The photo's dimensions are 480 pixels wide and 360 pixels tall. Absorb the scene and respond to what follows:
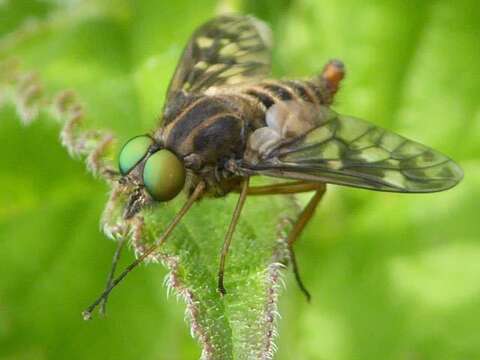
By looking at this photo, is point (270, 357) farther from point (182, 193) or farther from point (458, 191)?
point (458, 191)

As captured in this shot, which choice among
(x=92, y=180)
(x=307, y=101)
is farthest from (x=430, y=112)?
(x=92, y=180)

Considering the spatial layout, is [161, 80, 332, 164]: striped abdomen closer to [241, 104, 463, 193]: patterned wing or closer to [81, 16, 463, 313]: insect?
[81, 16, 463, 313]: insect

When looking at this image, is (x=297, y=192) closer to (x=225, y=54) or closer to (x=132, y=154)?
(x=132, y=154)

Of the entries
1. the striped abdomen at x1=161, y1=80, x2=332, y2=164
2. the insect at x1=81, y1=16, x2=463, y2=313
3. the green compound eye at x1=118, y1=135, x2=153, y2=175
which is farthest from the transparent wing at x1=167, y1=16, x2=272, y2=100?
the green compound eye at x1=118, y1=135, x2=153, y2=175

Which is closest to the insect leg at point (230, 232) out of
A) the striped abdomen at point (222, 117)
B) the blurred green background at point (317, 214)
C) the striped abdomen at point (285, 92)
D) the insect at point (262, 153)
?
the insect at point (262, 153)

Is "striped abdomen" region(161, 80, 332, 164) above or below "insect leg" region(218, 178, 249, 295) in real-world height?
above

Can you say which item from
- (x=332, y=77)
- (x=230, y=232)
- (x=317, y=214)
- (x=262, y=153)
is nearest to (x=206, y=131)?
(x=262, y=153)
